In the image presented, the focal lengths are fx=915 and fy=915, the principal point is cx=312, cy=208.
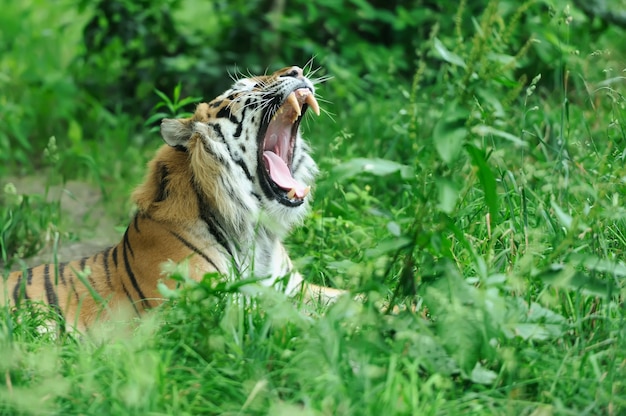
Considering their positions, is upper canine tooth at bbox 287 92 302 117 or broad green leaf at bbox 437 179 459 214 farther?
upper canine tooth at bbox 287 92 302 117

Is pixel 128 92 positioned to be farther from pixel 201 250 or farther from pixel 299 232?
pixel 201 250

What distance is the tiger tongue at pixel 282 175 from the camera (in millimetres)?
3951

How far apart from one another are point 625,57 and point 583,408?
159 inches

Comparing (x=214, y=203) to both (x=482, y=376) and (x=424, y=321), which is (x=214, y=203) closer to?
(x=424, y=321)

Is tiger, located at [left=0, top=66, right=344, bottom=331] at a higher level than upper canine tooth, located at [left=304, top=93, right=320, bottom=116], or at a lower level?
lower

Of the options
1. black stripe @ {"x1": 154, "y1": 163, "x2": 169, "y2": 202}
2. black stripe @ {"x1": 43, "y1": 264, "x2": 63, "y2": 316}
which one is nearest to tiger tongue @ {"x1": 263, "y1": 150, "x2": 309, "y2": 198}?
black stripe @ {"x1": 154, "y1": 163, "x2": 169, "y2": 202}

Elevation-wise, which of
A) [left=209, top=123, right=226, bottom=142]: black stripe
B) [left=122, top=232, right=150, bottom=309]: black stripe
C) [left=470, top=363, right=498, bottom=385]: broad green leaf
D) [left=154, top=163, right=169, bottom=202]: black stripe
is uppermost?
[left=209, top=123, right=226, bottom=142]: black stripe

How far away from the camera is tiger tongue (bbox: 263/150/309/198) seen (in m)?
3.95

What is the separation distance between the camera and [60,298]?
158 inches

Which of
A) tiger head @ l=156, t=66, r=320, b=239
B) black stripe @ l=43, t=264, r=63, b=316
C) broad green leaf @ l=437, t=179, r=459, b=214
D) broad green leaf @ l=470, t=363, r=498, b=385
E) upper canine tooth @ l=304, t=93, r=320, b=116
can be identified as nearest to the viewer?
broad green leaf @ l=437, t=179, r=459, b=214

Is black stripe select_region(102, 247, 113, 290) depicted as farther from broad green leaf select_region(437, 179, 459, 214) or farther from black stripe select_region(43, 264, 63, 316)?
broad green leaf select_region(437, 179, 459, 214)

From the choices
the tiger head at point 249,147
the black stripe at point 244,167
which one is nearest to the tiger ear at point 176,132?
the tiger head at point 249,147

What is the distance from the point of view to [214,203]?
381cm

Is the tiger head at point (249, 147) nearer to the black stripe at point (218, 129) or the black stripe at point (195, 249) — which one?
the black stripe at point (218, 129)
